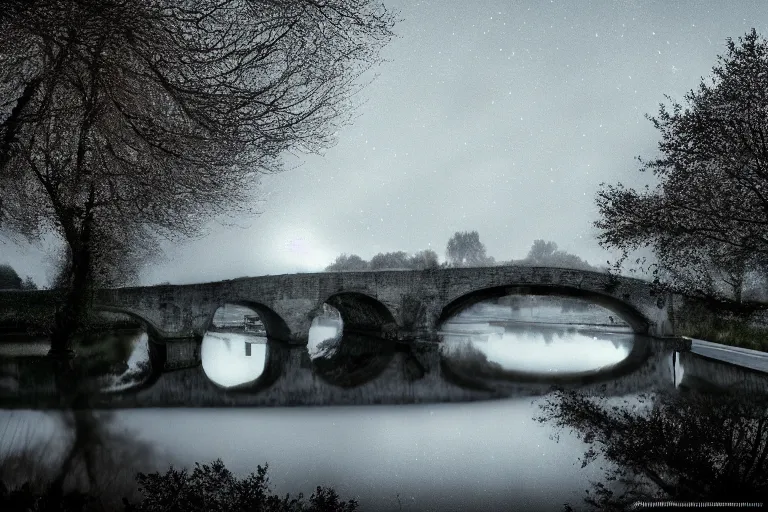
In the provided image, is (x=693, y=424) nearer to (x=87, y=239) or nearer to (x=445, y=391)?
(x=445, y=391)

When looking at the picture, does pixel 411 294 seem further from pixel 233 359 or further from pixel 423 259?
pixel 423 259

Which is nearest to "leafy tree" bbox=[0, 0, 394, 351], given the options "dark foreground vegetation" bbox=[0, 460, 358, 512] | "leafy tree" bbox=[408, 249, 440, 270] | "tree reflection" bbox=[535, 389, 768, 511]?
"dark foreground vegetation" bbox=[0, 460, 358, 512]

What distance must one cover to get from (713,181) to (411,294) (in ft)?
57.5

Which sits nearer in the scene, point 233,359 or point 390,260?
point 233,359

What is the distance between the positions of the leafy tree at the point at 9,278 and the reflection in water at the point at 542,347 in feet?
126

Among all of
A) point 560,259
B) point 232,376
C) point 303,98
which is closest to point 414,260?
point 560,259

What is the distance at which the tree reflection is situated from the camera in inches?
202

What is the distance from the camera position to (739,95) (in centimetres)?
793

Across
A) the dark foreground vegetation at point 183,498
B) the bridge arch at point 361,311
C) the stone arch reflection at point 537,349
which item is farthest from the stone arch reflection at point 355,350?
the dark foreground vegetation at point 183,498

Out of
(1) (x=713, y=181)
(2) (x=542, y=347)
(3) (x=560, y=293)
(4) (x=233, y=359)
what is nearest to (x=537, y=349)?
(2) (x=542, y=347)

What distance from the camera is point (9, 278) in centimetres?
4119

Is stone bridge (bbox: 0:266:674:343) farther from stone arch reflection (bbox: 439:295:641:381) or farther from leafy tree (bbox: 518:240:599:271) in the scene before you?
leafy tree (bbox: 518:240:599:271)

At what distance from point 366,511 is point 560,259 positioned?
76799 millimetres

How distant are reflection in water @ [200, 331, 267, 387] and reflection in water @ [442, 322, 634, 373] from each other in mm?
8807
